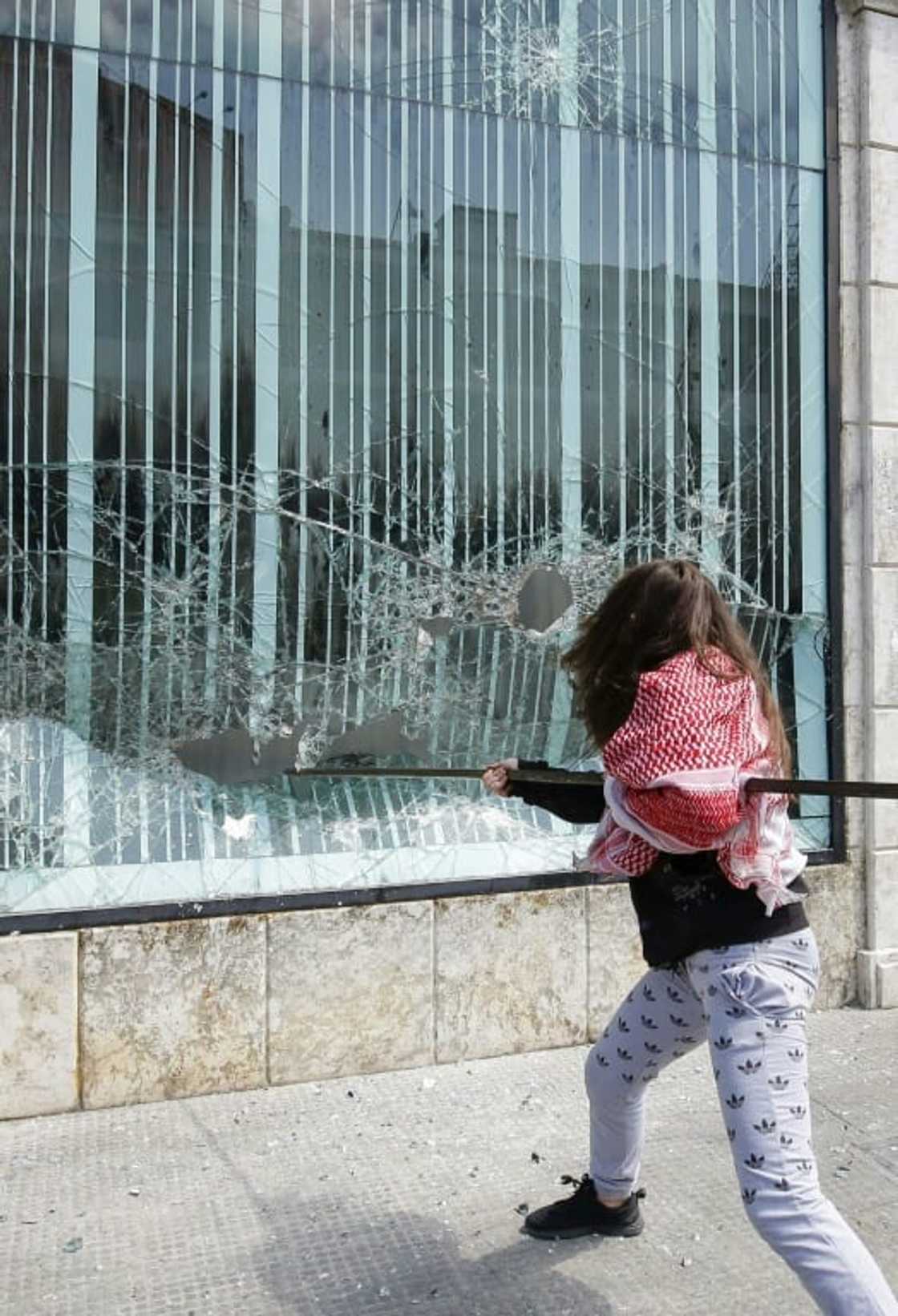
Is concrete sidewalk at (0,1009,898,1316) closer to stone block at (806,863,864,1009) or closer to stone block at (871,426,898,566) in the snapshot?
stone block at (806,863,864,1009)

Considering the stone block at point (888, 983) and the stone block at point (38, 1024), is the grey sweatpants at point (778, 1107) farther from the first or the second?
the stone block at point (888, 983)

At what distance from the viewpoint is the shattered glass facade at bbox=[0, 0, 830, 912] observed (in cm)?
416

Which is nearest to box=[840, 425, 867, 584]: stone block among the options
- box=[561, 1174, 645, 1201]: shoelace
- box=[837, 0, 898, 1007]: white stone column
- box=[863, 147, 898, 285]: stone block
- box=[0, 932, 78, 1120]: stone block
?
box=[837, 0, 898, 1007]: white stone column

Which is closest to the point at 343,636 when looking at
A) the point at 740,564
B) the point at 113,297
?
the point at 113,297

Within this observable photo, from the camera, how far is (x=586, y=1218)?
123 inches

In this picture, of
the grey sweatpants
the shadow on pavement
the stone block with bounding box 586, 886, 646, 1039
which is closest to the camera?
the grey sweatpants

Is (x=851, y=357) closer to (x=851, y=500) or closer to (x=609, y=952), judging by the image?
(x=851, y=500)

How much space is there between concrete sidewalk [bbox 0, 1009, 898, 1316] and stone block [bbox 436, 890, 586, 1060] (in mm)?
119

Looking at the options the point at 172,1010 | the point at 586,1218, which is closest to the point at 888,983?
the point at 586,1218

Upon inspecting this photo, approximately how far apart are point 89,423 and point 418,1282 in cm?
291

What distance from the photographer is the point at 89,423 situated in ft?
13.8

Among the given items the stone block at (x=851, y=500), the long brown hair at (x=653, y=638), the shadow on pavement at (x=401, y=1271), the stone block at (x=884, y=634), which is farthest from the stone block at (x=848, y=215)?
the shadow on pavement at (x=401, y=1271)

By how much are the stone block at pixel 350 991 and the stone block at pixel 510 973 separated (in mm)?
84

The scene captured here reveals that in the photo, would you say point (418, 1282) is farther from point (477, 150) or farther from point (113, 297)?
point (477, 150)
